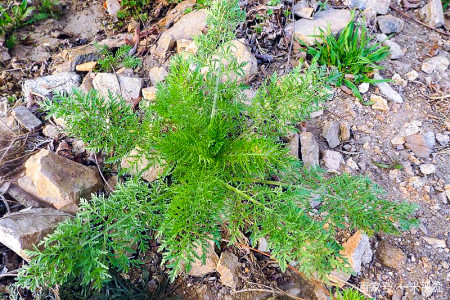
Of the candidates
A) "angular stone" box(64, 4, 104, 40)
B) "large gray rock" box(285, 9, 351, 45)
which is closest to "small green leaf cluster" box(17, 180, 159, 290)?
"large gray rock" box(285, 9, 351, 45)

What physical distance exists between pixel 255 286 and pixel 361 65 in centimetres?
212

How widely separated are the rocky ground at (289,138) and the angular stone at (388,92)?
0.03 ft

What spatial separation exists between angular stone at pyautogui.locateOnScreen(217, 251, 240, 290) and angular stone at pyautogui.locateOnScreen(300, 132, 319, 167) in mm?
902

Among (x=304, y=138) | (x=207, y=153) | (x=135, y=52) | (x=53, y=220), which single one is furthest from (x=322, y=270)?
(x=135, y=52)

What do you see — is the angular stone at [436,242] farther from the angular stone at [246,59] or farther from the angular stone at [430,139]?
the angular stone at [246,59]

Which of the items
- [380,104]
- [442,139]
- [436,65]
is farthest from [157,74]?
[436,65]

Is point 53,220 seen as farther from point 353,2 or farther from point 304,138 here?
point 353,2

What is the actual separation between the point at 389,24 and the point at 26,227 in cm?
367

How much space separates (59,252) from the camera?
69.0 inches

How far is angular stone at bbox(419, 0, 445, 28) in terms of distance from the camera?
3.74 meters

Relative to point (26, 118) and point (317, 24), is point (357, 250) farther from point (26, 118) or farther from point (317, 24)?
point (26, 118)

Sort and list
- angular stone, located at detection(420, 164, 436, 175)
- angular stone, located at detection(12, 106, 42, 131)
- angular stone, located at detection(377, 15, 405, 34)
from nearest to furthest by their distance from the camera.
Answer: angular stone, located at detection(420, 164, 436, 175) < angular stone, located at detection(12, 106, 42, 131) < angular stone, located at detection(377, 15, 405, 34)

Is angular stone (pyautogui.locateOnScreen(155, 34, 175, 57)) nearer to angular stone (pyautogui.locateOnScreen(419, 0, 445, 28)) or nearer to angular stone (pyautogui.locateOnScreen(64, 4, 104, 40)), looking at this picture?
angular stone (pyautogui.locateOnScreen(64, 4, 104, 40))

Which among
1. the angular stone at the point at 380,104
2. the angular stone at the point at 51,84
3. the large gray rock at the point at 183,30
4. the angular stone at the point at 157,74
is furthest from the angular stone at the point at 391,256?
the angular stone at the point at 51,84
